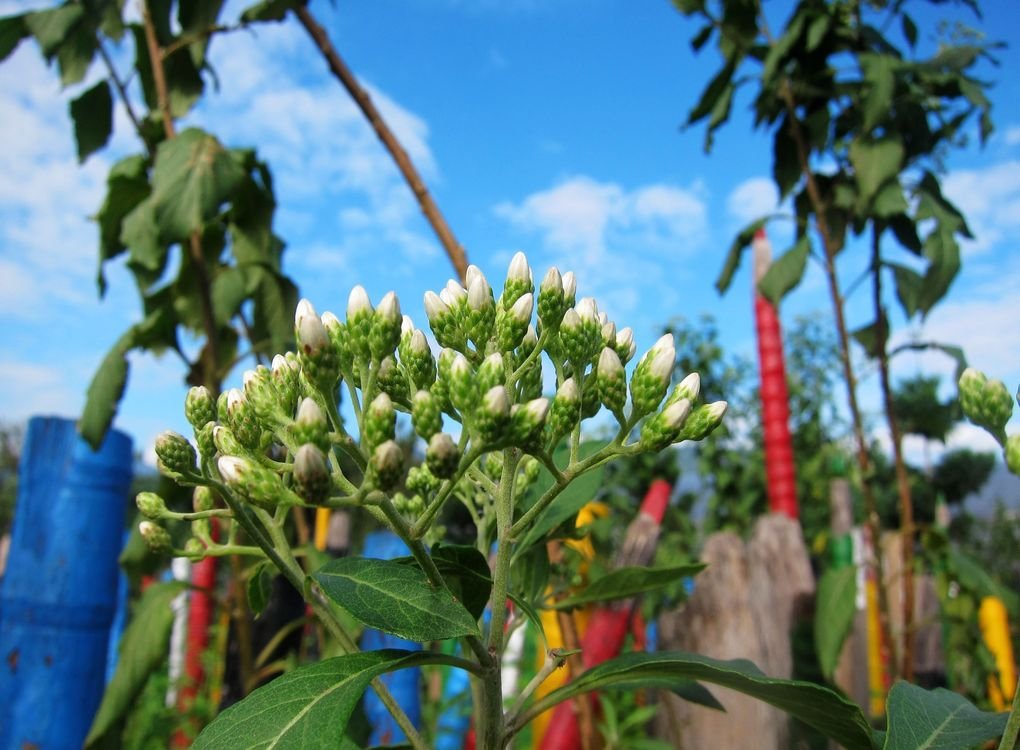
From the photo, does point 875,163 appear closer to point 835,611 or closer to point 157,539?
point 835,611

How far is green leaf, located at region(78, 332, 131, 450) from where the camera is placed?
2264 mm

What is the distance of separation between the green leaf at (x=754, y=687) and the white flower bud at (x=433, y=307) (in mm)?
460

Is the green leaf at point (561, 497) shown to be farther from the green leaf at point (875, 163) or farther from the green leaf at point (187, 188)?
the green leaf at point (875, 163)

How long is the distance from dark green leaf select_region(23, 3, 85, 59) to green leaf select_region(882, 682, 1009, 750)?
2.82 m

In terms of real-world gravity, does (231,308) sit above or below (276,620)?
above

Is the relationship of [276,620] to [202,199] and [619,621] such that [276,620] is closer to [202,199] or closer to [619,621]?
[619,621]

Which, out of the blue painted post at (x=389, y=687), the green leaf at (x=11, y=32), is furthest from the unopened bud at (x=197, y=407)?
the green leaf at (x=11, y=32)

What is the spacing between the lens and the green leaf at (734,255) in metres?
3.29

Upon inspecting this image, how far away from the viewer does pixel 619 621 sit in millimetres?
2373

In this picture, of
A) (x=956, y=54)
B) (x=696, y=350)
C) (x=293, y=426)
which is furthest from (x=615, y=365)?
(x=696, y=350)

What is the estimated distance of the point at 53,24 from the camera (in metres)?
2.54

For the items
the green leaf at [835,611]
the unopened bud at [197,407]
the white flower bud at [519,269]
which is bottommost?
the green leaf at [835,611]

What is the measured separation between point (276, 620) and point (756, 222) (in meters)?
2.34

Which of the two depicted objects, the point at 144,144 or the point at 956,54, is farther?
the point at 956,54
